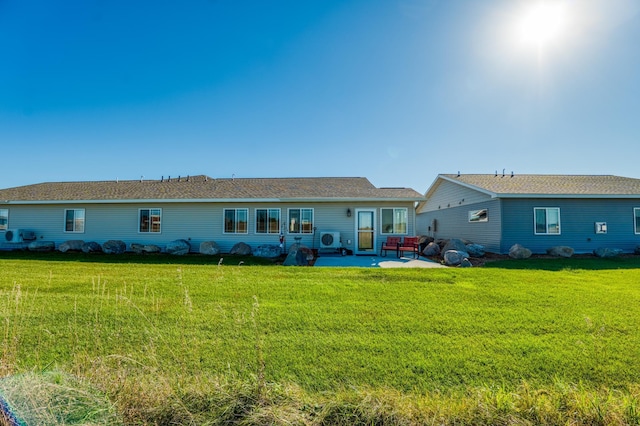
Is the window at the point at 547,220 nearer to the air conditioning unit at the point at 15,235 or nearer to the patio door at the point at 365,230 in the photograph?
the patio door at the point at 365,230

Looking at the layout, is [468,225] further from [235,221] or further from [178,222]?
[178,222]

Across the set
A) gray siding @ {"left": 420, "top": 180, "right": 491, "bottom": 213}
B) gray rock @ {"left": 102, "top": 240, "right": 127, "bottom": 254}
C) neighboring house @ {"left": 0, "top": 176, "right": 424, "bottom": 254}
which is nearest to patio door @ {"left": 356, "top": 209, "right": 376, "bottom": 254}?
neighboring house @ {"left": 0, "top": 176, "right": 424, "bottom": 254}

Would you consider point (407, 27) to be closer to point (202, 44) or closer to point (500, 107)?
point (500, 107)

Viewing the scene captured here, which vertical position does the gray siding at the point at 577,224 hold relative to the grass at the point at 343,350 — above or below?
above

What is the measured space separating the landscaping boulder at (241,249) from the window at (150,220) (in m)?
3.93

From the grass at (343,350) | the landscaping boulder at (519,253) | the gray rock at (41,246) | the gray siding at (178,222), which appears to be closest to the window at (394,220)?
the gray siding at (178,222)

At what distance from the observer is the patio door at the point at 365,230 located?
13.0 meters

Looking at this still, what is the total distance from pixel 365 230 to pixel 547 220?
7859 mm

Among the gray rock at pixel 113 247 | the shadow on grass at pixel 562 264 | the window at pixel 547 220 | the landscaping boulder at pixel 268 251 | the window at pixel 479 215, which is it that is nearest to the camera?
the shadow on grass at pixel 562 264

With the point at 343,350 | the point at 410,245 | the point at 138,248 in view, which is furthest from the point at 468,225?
the point at 138,248

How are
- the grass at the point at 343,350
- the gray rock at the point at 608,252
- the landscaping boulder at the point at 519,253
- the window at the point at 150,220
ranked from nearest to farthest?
the grass at the point at 343,350, the landscaping boulder at the point at 519,253, the gray rock at the point at 608,252, the window at the point at 150,220

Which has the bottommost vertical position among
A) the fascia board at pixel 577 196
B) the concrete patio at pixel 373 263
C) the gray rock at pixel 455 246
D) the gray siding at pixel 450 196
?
the concrete patio at pixel 373 263

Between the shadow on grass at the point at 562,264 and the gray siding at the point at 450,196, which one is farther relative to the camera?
the gray siding at the point at 450,196

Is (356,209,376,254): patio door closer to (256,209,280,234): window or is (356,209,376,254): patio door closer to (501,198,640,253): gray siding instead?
(256,209,280,234): window
